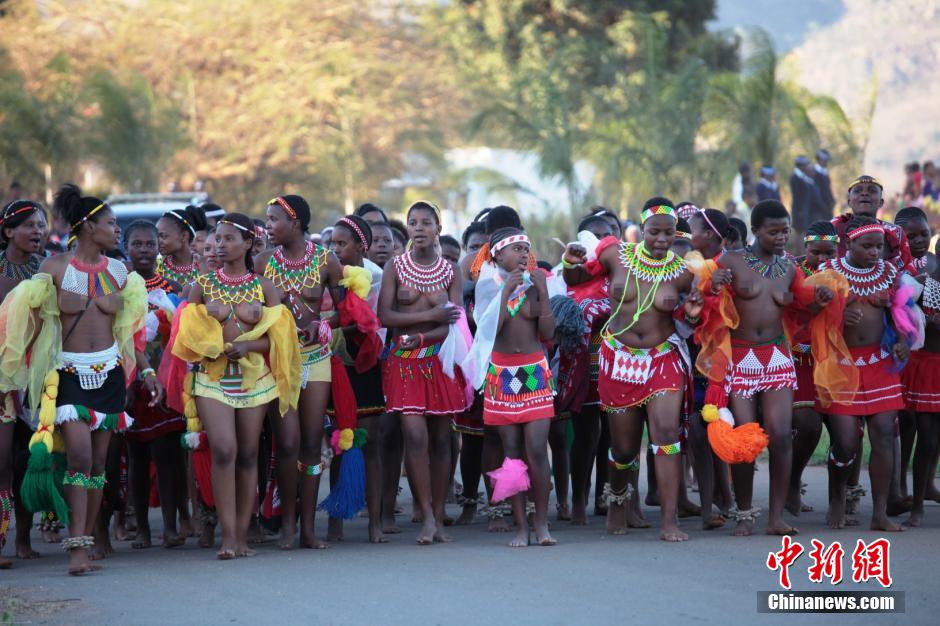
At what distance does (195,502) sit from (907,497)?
5.13m

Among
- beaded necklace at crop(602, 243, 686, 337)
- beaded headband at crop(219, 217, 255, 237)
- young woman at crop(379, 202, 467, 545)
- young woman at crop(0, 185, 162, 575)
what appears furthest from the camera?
young woman at crop(379, 202, 467, 545)

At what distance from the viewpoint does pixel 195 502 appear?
9.96 m

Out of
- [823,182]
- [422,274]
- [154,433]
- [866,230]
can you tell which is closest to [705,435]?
[866,230]

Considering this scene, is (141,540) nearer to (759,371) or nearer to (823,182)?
(759,371)

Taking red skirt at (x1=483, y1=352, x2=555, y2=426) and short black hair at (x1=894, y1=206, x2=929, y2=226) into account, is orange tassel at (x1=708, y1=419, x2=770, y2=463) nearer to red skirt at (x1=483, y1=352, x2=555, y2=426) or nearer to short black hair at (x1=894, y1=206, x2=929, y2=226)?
red skirt at (x1=483, y1=352, x2=555, y2=426)

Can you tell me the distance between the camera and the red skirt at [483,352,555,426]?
28.4 feet

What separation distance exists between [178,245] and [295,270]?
1197 mm

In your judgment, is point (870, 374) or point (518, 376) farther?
point (870, 374)

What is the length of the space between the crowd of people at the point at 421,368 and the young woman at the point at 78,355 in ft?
0.05

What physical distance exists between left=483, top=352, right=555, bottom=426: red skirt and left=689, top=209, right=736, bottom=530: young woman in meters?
1.18

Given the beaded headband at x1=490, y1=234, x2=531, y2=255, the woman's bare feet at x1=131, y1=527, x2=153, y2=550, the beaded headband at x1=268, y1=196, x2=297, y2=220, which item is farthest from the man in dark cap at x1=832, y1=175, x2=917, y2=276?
the woman's bare feet at x1=131, y1=527, x2=153, y2=550

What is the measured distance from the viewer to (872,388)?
8.81m

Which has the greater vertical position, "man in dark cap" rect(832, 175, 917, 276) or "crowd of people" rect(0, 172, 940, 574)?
"man in dark cap" rect(832, 175, 917, 276)

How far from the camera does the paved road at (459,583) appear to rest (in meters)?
6.66
